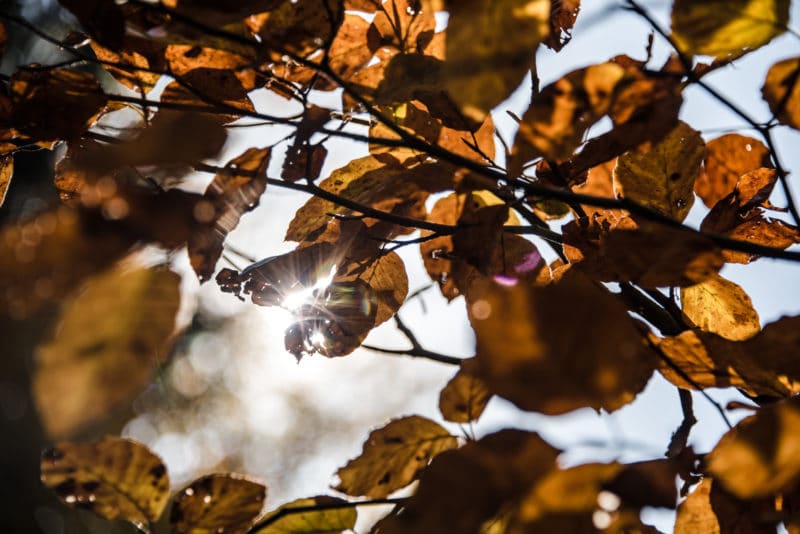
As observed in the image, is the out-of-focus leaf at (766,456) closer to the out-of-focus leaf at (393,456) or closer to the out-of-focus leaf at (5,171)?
the out-of-focus leaf at (393,456)

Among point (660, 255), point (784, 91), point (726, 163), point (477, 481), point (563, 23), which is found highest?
point (563, 23)

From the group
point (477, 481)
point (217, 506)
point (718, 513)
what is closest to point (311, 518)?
point (217, 506)

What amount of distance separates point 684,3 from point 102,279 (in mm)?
398

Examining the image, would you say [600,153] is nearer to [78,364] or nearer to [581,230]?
[581,230]

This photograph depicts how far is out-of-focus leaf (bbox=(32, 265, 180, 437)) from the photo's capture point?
0.29 meters

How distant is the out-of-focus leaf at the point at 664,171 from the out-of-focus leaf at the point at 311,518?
15.0 inches

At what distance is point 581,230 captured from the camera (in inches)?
21.1

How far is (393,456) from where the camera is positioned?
0.48 metres

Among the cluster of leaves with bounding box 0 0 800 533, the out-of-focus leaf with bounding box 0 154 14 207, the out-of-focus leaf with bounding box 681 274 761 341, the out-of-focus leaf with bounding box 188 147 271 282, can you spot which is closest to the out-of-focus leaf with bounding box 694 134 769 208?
the cluster of leaves with bounding box 0 0 800 533

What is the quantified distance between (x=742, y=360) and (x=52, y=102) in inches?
22.6

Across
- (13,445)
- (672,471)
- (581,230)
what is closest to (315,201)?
(581,230)

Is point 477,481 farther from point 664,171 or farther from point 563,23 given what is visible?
point 563,23

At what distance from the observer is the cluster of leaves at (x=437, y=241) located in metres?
0.30

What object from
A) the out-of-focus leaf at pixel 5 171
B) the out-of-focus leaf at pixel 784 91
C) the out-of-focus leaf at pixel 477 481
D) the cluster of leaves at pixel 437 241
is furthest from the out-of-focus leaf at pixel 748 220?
the out-of-focus leaf at pixel 5 171
